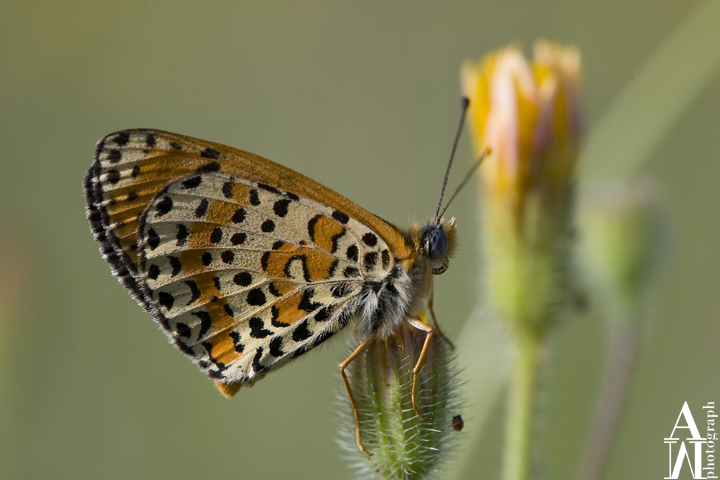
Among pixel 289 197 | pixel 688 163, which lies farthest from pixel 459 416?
pixel 688 163

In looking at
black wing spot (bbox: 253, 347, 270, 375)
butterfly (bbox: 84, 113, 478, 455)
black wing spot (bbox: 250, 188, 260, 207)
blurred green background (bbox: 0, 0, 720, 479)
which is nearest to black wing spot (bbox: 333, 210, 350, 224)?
butterfly (bbox: 84, 113, 478, 455)

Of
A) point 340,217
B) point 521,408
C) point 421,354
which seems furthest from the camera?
point 521,408

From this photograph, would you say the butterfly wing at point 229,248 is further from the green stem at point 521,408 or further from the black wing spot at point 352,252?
the green stem at point 521,408

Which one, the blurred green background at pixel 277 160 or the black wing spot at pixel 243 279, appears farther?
the blurred green background at pixel 277 160

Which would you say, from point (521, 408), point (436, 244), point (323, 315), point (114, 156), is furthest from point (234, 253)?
point (521, 408)

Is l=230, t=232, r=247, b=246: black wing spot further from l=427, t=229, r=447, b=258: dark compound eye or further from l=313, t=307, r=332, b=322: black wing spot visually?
l=427, t=229, r=447, b=258: dark compound eye

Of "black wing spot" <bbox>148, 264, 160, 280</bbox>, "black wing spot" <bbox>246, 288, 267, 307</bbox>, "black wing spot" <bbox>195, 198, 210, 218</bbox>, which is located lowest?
"black wing spot" <bbox>246, 288, 267, 307</bbox>

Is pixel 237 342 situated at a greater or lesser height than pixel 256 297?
lesser

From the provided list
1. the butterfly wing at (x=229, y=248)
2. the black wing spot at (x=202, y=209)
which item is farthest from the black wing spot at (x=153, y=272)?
the black wing spot at (x=202, y=209)

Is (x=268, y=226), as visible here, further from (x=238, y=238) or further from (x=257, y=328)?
(x=257, y=328)
